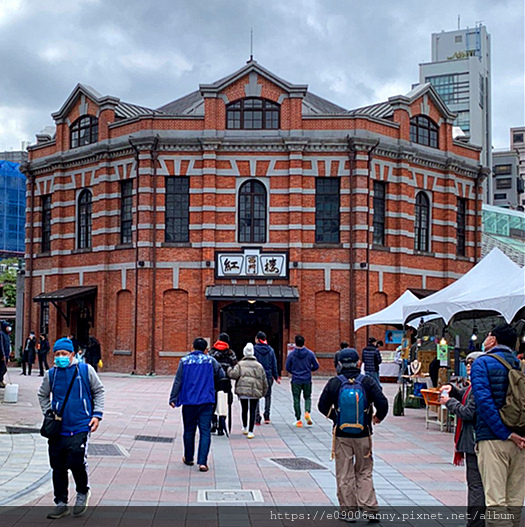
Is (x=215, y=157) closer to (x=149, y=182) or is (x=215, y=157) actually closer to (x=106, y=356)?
(x=149, y=182)

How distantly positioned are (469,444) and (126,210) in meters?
27.1

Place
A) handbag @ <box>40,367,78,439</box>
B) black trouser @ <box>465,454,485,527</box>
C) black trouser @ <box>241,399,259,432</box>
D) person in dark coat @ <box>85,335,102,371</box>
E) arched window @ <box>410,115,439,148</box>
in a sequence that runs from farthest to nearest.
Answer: arched window @ <box>410,115,439,148</box>, person in dark coat @ <box>85,335,102,371</box>, black trouser @ <box>241,399,259,432</box>, handbag @ <box>40,367,78,439</box>, black trouser @ <box>465,454,485,527</box>

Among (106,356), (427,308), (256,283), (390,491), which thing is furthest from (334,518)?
(106,356)

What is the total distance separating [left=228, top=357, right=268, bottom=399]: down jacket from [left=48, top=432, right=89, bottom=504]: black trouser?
5.99 m

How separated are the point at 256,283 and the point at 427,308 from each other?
14.4m

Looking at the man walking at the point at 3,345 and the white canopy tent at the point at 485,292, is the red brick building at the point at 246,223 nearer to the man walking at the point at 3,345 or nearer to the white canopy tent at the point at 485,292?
the man walking at the point at 3,345

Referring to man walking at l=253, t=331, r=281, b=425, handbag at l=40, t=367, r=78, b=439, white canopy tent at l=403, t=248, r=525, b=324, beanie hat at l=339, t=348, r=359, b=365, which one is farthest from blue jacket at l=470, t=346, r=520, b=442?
man walking at l=253, t=331, r=281, b=425

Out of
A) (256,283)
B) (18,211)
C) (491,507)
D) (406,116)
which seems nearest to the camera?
(491,507)

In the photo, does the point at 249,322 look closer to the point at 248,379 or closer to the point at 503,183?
the point at 248,379

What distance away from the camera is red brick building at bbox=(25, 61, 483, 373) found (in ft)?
102

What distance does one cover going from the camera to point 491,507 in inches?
260

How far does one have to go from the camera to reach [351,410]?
7.89m

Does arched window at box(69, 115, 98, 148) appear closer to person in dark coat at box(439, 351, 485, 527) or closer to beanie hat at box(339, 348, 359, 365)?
beanie hat at box(339, 348, 359, 365)

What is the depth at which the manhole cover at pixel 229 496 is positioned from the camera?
28.8 ft
